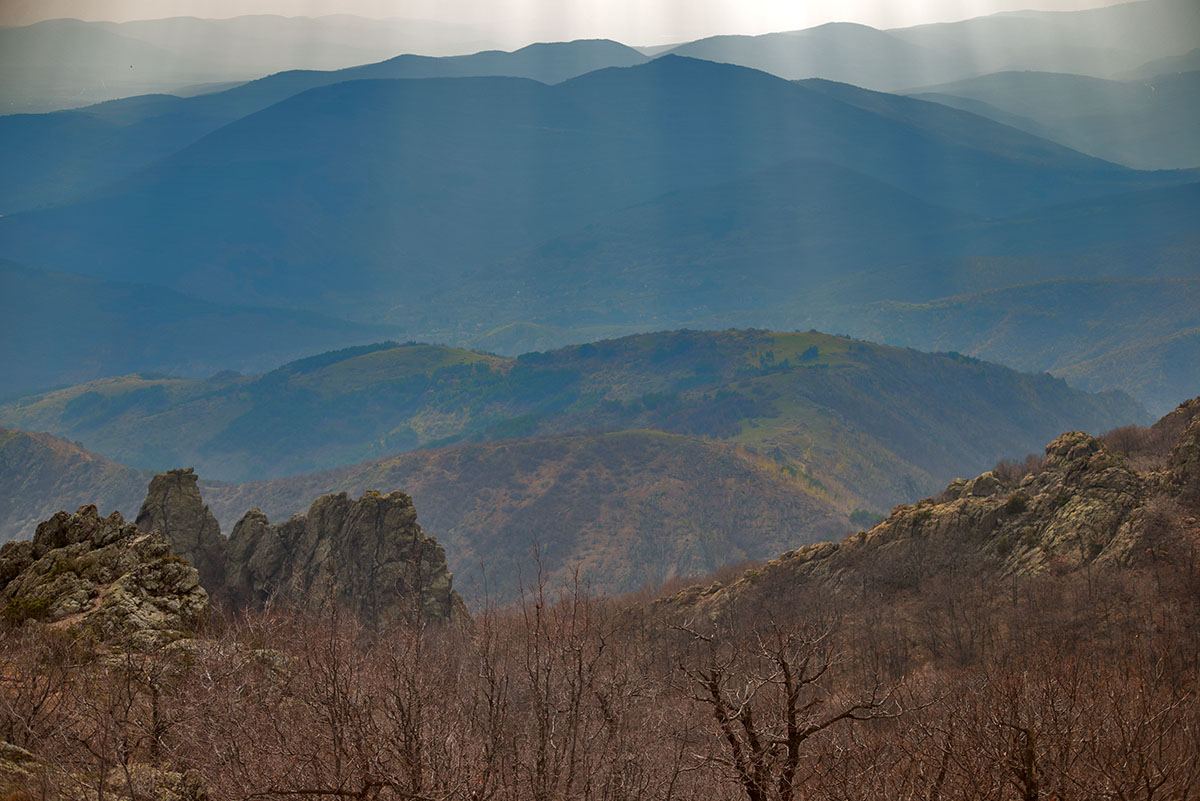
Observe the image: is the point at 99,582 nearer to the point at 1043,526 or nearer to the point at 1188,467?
the point at 1043,526

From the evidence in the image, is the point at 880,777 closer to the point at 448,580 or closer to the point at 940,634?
the point at 940,634

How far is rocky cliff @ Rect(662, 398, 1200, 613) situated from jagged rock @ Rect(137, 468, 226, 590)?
3803 cm

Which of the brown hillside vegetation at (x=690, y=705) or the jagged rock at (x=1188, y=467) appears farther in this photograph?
the jagged rock at (x=1188, y=467)

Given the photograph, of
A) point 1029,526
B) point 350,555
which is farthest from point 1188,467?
point 350,555

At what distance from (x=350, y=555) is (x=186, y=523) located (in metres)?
12.0

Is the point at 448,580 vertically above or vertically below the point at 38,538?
below

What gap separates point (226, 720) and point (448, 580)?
5605 centimetres

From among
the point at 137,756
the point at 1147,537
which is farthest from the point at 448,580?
the point at 137,756

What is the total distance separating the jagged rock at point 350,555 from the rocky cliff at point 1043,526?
2355 cm

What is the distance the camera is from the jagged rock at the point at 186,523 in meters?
72.5

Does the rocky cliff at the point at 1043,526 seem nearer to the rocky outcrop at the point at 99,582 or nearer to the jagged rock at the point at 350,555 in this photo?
the jagged rock at the point at 350,555

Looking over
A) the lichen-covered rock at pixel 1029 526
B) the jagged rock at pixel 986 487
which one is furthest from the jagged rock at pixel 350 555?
the jagged rock at pixel 986 487

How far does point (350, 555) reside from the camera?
76375mm

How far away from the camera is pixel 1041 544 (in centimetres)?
Answer: 6525
